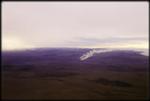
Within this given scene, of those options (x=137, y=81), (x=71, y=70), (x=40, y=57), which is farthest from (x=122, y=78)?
(x=40, y=57)

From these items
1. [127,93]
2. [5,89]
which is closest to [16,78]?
[5,89]

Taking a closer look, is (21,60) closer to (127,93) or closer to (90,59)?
(90,59)

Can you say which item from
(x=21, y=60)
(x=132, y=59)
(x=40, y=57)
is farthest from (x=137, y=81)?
(x=21, y=60)

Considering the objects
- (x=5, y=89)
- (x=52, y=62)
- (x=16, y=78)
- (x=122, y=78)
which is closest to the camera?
(x=5, y=89)

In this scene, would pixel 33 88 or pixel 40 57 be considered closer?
pixel 33 88

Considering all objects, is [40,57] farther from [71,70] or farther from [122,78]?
[122,78]

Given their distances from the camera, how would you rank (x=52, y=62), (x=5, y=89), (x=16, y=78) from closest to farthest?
(x=5, y=89), (x=16, y=78), (x=52, y=62)

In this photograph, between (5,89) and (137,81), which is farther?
(137,81)

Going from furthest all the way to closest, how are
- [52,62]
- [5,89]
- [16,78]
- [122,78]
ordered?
[52,62] < [122,78] < [16,78] < [5,89]

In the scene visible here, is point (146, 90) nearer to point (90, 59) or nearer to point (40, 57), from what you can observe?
point (90, 59)
